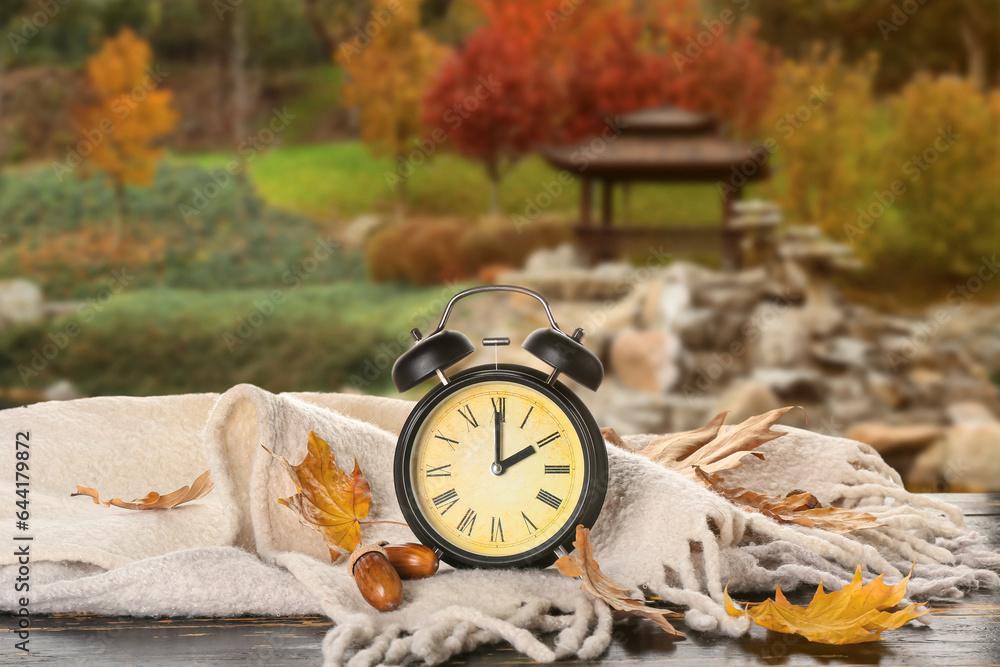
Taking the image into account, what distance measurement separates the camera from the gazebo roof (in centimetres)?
444

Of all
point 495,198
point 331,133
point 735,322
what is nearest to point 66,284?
point 331,133

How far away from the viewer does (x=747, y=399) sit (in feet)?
14.4

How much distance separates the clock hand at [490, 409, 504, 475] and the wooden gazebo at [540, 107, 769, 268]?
12.4 feet

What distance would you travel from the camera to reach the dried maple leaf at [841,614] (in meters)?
0.67

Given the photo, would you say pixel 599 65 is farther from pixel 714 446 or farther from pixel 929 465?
pixel 714 446

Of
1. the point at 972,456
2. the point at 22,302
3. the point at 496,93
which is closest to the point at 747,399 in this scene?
the point at 972,456

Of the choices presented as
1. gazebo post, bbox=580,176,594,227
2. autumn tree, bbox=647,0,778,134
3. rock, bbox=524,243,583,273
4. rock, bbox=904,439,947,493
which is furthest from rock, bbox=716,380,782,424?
autumn tree, bbox=647,0,778,134

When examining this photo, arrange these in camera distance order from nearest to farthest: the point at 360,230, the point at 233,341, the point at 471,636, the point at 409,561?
the point at 471,636 < the point at 409,561 < the point at 233,341 < the point at 360,230

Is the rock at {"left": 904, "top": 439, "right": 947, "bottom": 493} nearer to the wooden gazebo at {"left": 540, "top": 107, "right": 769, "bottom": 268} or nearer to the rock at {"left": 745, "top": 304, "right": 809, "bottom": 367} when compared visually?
the rock at {"left": 745, "top": 304, "right": 809, "bottom": 367}

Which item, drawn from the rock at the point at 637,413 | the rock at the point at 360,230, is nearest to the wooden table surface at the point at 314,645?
the rock at the point at 637,413

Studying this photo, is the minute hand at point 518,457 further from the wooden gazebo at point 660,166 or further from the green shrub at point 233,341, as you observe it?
the green shrub at point 233,341

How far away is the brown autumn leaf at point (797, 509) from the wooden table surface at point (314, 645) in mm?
141

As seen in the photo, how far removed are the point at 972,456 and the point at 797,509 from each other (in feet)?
13.4

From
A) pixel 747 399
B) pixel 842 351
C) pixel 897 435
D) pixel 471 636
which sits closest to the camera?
pixel 471 636
